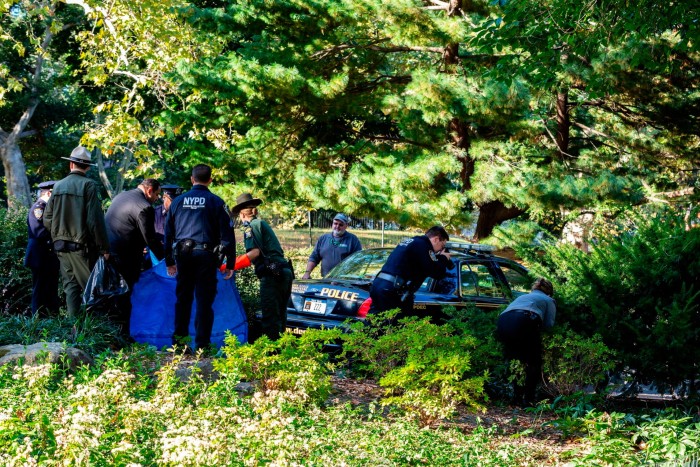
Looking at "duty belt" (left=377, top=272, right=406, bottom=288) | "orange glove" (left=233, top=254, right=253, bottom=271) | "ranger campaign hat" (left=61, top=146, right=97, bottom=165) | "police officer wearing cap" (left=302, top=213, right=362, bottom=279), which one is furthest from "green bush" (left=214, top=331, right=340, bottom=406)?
"police officer wearing cap" (left=302, top=213, right=362, bottom=279)

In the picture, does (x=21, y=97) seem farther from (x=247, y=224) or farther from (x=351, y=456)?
(x=351, y=456)

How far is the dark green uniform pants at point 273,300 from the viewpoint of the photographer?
9.57 metres

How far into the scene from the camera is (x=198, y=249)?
318 inches

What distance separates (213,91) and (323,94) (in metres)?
2.31

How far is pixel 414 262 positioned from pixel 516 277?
7.20 ft

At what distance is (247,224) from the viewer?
32.0 ft

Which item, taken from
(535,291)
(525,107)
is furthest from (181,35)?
(535,291)

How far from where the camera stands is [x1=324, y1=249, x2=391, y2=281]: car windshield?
10.3 metres

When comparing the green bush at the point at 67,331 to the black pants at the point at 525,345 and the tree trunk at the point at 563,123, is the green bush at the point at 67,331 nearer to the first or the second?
the black pants at the point at 525,345

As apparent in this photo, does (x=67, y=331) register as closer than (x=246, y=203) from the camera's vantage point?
Yes

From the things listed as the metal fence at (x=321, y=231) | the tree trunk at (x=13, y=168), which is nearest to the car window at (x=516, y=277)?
the tree trunk at (x=13, y=168)

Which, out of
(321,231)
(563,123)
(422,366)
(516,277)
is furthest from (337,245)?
(321,231)

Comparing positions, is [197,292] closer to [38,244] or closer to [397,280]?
[38,244]

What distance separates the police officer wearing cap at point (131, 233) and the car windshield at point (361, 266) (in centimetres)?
257
